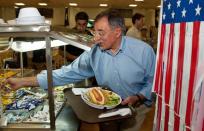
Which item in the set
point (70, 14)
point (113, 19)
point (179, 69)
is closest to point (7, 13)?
point (70, 14)

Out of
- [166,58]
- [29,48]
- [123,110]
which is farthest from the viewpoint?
[29,48]

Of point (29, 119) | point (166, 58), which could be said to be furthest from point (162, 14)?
point (29, 119)

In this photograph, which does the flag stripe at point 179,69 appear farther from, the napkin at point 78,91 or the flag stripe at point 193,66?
the napkin at point 78,91

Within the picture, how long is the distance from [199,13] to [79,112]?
926 millimetres

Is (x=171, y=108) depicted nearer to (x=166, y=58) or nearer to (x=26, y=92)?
(x=166, y=58)

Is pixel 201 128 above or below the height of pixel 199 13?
below

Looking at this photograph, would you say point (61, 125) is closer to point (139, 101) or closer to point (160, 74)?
point (139, 101)

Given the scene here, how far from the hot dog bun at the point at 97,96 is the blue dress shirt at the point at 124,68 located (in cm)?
27

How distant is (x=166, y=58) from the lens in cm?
Result: 202

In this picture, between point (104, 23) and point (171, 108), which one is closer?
point (171, 108)

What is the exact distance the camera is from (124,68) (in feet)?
7.46

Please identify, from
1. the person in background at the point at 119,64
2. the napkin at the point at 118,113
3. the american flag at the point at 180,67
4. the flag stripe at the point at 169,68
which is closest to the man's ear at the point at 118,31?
the person in background at the point at 119,64

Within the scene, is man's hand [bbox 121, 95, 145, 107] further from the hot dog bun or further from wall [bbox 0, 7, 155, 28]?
wall [bbox 0, 7, 155, 28]

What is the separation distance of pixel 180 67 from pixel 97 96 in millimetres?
592
